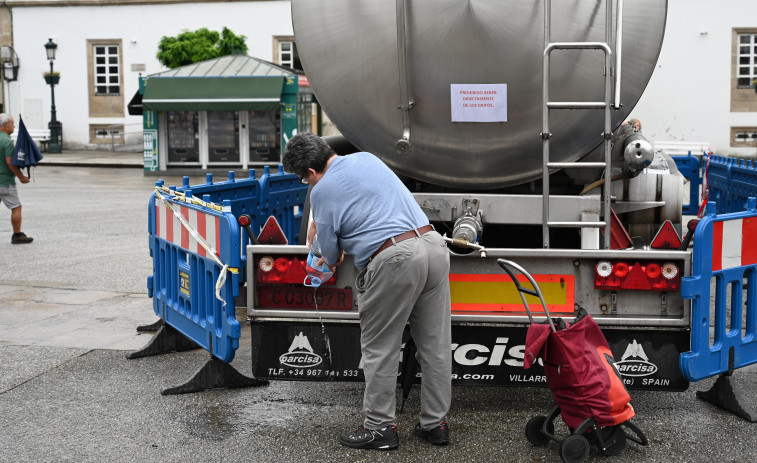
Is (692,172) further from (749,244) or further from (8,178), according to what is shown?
(8,178)

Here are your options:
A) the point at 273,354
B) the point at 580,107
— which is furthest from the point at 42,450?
the point at 580,107

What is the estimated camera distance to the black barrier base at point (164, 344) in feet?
21.6

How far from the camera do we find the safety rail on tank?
17.4 ft

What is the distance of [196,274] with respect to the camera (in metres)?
5.84

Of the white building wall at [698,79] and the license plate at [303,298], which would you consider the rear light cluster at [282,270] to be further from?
the white building wall at [698,79]

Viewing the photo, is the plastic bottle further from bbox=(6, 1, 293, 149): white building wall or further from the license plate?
bbox=(6, 1, 293, 149): white building wall

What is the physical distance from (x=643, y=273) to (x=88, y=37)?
3607cm

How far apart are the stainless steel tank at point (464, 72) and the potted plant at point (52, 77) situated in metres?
32.3

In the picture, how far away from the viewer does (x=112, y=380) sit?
19.7 ft

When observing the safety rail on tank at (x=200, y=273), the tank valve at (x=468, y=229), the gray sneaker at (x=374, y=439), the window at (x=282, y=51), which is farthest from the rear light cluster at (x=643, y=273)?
the window at (x=282, y=51)

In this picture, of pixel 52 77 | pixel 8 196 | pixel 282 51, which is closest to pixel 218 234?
pixel 8 196

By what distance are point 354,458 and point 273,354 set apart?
0.83 metres

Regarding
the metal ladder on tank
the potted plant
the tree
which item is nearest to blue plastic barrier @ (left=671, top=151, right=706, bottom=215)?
the metal ladder on tank

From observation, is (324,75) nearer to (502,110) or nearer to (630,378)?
(502,110)
